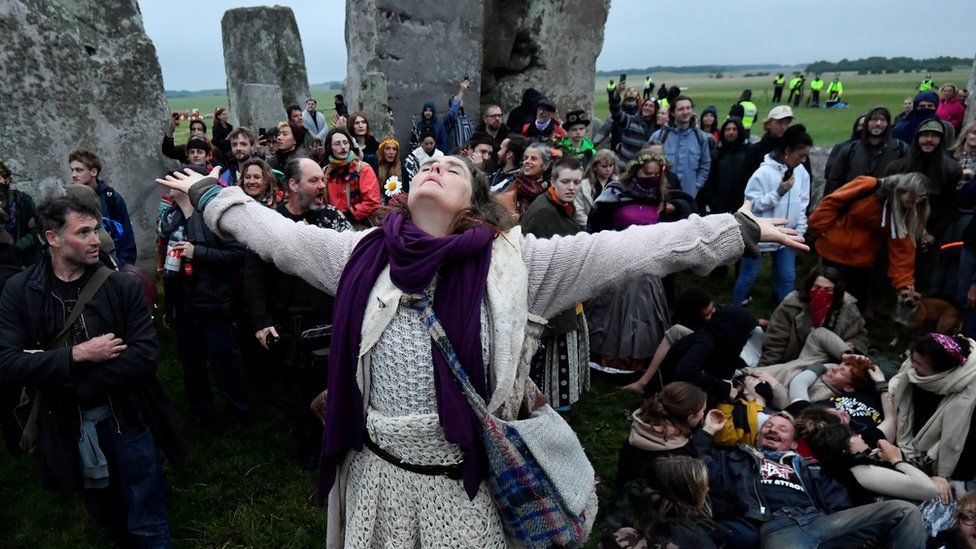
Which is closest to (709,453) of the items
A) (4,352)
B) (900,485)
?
(900,485)

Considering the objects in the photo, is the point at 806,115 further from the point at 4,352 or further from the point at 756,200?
the point at 4,352

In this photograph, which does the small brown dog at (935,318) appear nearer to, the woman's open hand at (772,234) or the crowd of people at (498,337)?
the crowd of people at (498,337)

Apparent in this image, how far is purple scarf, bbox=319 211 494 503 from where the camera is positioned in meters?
1.75

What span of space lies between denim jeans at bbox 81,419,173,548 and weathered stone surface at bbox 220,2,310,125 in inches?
451

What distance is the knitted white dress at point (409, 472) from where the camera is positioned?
182cm

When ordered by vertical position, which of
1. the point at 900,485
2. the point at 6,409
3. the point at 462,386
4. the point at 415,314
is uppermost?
the point at 415,314

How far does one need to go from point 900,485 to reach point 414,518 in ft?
8.78

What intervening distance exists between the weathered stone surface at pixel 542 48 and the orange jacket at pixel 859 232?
5.80 meters

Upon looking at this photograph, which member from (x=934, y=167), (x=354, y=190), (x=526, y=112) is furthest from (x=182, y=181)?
(x=526, y=112)

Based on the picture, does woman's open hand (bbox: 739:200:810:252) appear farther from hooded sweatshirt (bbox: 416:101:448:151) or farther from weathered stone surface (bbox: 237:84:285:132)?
weathered stone surface (bbox: 237:84:285:132)

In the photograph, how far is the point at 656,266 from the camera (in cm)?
176

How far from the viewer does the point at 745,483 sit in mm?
3244

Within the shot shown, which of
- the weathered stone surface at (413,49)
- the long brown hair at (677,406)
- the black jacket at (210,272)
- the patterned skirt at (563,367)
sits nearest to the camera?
the long brown hair at (677,406)

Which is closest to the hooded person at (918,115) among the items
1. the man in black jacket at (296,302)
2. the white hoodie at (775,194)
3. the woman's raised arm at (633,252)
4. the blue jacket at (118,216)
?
the white hoodie at (775,194)
